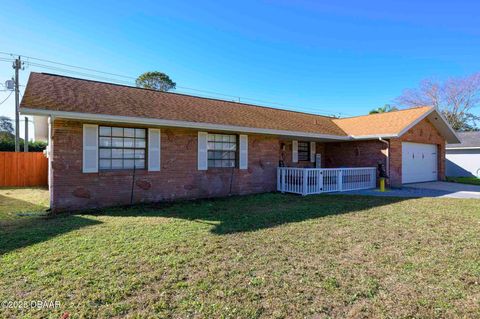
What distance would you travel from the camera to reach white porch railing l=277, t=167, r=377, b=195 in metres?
11.1

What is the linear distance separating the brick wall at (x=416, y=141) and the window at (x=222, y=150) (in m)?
7.52

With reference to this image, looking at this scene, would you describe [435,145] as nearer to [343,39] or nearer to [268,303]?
[343,39]

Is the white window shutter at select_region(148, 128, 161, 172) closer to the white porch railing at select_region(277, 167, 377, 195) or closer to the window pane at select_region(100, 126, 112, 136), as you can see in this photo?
the window pane at select_region(100, 126, 112, 136)

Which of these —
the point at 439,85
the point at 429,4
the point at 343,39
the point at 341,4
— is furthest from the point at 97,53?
the point at 439,85

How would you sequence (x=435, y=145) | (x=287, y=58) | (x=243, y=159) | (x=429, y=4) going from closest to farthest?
1. (x=429, y=4)
2. (x=243, y=159)
3. (x=435, y=145)
4. (x=287, y=58)

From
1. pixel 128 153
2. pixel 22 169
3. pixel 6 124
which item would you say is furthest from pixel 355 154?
pixel 6 124

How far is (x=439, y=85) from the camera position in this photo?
35.0 meters

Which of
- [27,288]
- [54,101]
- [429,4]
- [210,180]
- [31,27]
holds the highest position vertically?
[429,4]

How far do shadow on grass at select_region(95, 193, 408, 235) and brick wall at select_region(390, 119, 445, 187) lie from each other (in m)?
3.79

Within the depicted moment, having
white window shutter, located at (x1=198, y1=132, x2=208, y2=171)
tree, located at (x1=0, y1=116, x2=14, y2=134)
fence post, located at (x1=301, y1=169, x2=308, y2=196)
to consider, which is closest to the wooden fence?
white window shutter, located at (x1=198, y1=132, x2=208, y2=171)

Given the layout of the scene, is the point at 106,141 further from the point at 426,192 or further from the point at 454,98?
the point at 454,98

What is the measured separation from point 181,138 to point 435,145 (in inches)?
596

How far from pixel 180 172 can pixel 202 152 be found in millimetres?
1123

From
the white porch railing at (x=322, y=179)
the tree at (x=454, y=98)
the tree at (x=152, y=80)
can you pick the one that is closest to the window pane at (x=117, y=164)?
the white porch railing at (x=322, y=179)
